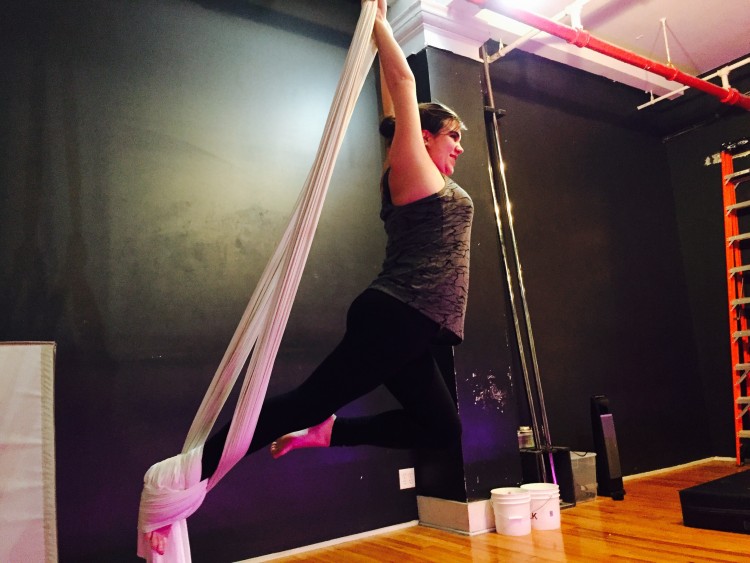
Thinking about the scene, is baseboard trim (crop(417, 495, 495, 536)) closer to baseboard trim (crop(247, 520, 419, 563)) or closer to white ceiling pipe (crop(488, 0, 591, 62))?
baseboard trim (crop(247, 520, 419, 563))

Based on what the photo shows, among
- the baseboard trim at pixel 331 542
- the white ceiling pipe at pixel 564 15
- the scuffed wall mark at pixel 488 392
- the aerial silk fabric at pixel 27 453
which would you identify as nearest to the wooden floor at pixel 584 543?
the baseboard trim at pixel 331 542

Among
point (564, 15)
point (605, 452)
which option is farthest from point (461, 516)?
point (564, 15)

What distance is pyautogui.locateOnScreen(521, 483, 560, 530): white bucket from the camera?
113 inches

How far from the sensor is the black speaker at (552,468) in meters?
3.22

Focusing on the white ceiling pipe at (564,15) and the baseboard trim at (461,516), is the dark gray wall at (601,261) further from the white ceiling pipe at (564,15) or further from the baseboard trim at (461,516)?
the baseboard trim at (461,516)

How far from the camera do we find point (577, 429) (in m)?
3.75

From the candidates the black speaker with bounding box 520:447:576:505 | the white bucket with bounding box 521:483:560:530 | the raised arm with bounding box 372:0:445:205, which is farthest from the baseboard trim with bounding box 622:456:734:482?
the raised arm with bounding box 372:0:445:205

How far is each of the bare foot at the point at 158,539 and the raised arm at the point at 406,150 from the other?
102 centimetres

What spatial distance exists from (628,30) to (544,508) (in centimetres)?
300

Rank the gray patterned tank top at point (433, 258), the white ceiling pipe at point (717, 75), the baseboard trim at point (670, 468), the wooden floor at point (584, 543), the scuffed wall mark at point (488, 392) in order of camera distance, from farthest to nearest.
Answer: the white ceiling pipe at point (717, 75), the baseboard trim at point (670, 468), the scuffed wall mark at point (488, 392), the wooden floor at point (584, 543), the gray patterned tank top at point (433, 258)

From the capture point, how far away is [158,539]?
1.53m

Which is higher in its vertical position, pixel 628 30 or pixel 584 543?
pixel 628 30

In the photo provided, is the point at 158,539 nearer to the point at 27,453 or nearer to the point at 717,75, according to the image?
the point at 27,453

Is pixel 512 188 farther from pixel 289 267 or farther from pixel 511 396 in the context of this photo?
pixel 289 267
